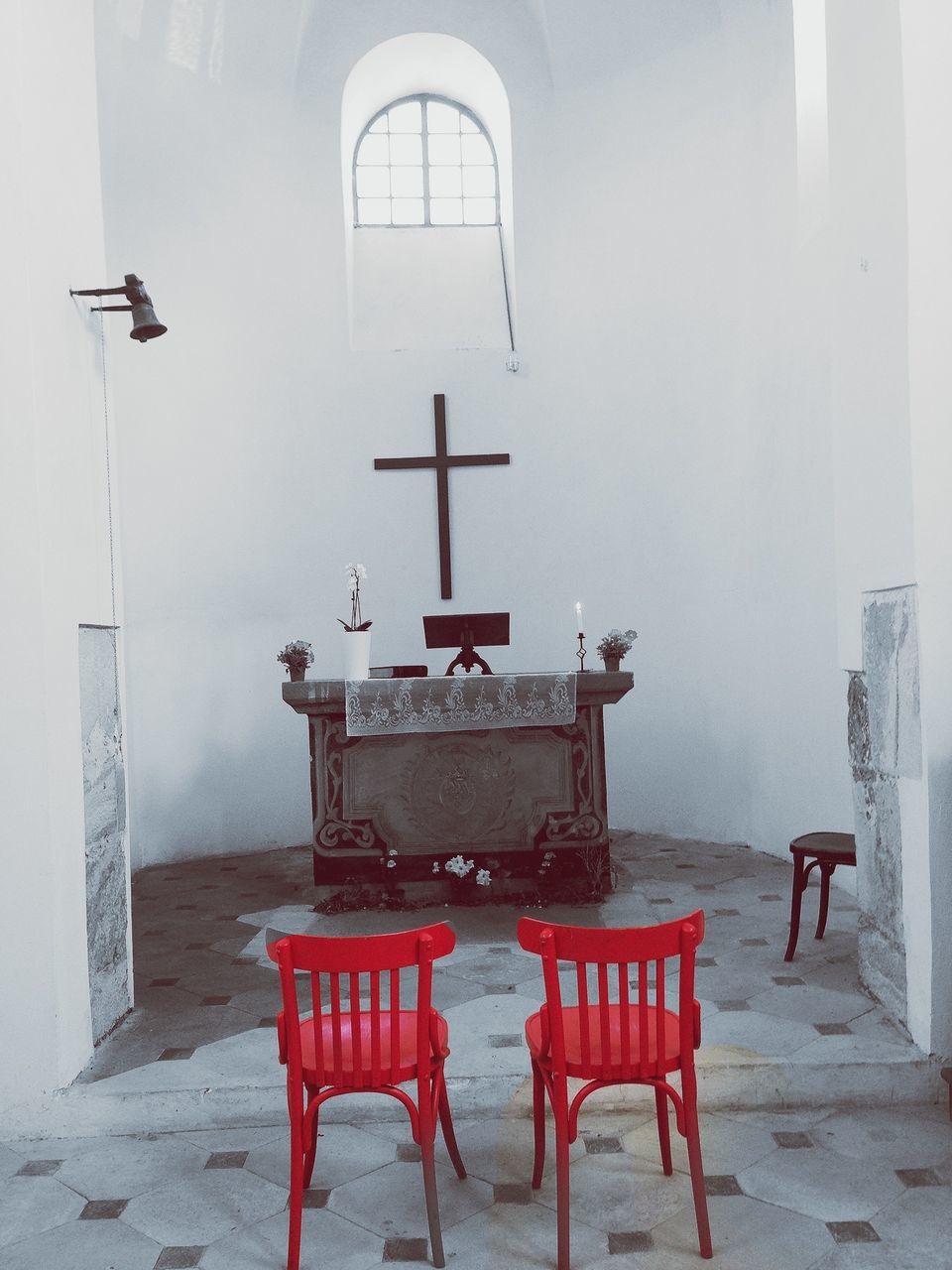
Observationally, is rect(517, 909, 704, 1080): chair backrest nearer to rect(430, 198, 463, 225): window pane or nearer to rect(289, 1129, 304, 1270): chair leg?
rect(289, 1129, 304, 1270): chair leg

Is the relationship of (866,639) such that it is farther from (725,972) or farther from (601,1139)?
(601,1139)

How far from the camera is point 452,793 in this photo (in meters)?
5.55

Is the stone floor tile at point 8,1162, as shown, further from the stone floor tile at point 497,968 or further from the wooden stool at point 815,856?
the wooden stool at point 815,856

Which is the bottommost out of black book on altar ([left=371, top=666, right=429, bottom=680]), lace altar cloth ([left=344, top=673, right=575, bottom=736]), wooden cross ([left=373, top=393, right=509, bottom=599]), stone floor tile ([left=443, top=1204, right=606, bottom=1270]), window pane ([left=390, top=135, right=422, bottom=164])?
stone floor tile ([left=443, top=1204, right=606, bottom=1270])

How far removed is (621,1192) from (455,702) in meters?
2.70

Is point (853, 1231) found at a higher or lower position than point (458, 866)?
lower

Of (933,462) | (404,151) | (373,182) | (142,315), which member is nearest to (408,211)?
(373,182)

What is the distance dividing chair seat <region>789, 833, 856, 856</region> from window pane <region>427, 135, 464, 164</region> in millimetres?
5922

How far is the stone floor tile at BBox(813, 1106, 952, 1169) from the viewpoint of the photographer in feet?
10.4

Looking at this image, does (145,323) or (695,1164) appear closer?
(695,1164)

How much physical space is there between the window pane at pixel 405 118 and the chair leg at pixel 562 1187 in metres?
7.54

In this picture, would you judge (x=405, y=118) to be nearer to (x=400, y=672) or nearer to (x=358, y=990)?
(x=400, y=672)

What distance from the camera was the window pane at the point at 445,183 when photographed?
26.9 feet

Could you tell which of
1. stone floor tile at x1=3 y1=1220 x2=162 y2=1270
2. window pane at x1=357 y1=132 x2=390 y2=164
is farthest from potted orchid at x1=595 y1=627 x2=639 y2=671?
window pane at x1=357 y1=132 x2=390 y2=164
